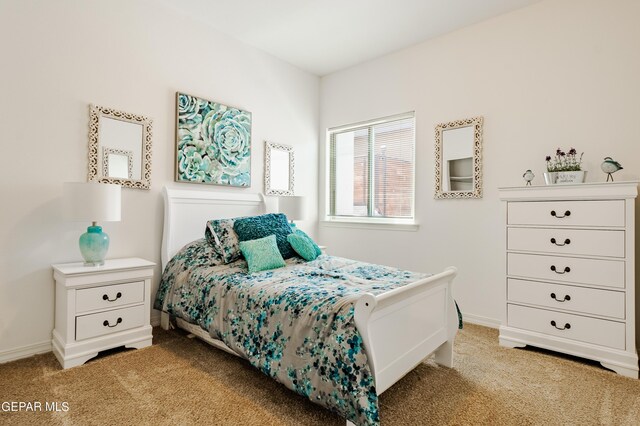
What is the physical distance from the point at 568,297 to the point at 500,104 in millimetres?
1706

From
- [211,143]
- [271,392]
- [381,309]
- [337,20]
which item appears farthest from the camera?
[211,143]

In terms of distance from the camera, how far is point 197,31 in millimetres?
3258

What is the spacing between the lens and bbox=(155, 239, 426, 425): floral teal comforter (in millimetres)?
1523

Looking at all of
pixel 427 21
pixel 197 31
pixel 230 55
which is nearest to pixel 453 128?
pixel 427 21

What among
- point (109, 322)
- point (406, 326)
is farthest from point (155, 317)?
point (406, 326)

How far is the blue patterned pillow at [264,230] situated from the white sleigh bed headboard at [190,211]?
48cm

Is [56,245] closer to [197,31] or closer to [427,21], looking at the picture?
[197,31]

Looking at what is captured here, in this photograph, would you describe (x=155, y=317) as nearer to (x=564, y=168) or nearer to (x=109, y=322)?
(x=109, y=322)

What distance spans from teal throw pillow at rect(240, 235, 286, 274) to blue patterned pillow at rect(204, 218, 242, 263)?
9 cm

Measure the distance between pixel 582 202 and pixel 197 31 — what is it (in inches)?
138

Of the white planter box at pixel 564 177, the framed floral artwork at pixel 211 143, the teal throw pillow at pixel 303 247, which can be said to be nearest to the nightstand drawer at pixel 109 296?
the framed floral artwork at pixel 211 143

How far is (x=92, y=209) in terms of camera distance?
2.29 metres

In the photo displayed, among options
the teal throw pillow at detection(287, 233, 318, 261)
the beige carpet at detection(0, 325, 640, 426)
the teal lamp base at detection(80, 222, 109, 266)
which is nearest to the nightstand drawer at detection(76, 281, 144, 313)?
the teal lamp base at detection(80, 222, 109, 266)

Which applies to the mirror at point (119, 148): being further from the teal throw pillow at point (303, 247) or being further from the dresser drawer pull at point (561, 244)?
the dresser drawer pull at point (561, 244)
